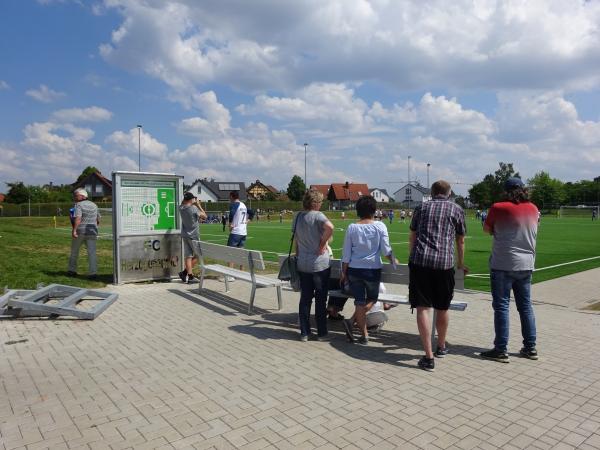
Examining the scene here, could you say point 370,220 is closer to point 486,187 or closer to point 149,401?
point 149,401

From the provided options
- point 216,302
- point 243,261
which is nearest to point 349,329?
point 243,261

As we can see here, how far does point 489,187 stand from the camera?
109938mm

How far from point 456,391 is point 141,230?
739cm

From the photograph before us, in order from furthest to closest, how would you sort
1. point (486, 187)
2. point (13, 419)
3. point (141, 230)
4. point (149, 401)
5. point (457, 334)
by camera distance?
point (486, 187) < point (141, 230) < point (457, 334) < point (149, 401) < point (13, 419)

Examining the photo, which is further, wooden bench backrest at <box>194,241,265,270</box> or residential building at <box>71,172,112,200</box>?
residential building at <box>71,172,112,200</box>

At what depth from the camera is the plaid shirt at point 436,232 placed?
486 centimetres

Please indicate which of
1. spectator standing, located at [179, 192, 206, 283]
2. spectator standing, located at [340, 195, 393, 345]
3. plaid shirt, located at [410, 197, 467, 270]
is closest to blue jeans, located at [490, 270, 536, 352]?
plaid shirt, located at [410, 197, 467, 270]

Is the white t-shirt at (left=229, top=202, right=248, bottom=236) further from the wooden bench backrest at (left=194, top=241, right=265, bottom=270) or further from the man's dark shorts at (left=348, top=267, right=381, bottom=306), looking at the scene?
the man's dark shorts at (left=348, top=267, right=381, bottom=306)

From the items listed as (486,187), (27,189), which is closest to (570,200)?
(486,187)

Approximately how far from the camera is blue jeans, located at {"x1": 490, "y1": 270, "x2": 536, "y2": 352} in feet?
17.1

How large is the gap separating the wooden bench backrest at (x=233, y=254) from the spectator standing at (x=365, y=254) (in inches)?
69.1

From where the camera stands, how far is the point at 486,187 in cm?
A: 10981

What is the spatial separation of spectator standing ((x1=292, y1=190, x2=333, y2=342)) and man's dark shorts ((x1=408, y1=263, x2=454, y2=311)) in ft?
4.01

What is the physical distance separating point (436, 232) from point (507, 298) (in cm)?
116
